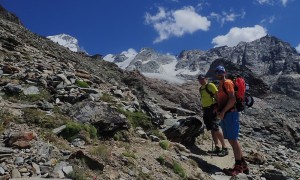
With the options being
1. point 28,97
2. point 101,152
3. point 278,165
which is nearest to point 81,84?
point 28,97

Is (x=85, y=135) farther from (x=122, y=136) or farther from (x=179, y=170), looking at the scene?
(x=179, y=170)

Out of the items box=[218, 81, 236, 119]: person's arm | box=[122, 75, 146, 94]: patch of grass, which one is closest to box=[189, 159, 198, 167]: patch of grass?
box=[218, 81, 236, 119]: person's arm

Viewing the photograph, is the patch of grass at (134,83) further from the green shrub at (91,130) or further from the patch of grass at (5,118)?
the patch of grass at (5,118)

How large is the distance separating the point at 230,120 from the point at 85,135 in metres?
4.76

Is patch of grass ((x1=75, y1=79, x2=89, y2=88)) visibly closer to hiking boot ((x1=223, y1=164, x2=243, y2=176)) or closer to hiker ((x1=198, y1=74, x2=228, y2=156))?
hiker ((x1=198, y1=74, x2=228, y2=156))

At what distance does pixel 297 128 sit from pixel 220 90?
18.9m

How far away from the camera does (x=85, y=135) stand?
37.6 feet

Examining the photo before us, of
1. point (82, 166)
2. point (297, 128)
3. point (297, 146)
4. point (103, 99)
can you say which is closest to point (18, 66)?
point (103, 99)

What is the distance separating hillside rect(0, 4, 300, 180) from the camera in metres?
9.67

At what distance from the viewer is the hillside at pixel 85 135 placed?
31.7 ft

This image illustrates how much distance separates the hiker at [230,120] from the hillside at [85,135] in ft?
1.47

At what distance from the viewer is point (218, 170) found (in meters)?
13.5

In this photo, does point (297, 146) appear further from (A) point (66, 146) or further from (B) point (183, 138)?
(A) point (66, 146)

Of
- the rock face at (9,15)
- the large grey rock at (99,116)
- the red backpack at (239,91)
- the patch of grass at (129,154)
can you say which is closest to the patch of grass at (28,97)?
the large grey rock at (99,116)
